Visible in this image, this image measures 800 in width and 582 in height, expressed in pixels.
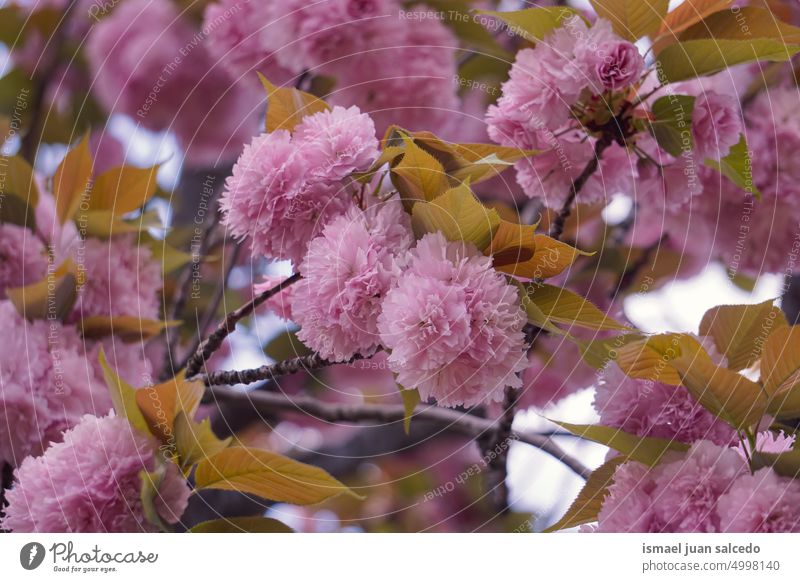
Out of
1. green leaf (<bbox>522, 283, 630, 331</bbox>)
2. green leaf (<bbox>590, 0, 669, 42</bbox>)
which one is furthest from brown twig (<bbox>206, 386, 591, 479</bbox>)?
green leaf (<bbox>590, 0, 669, 42</bbox>)

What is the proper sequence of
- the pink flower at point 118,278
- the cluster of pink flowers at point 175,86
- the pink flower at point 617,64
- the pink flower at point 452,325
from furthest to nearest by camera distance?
the cluster of pink flowers at point 175,86
the pink flower at point 118,278
the pink flower at point 617,64
the pink flower at point 452,325

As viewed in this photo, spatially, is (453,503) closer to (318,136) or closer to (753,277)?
(753,277)

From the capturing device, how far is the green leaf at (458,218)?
0.36 metres

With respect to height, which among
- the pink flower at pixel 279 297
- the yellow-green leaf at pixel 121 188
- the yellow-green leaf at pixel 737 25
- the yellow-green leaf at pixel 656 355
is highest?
the yellow-green leaf at pixel 737 25

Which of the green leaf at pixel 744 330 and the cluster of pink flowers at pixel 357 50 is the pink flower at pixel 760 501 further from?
the cluster of pink flowers at pixel 357 50

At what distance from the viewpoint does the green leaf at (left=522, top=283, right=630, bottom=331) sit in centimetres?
38

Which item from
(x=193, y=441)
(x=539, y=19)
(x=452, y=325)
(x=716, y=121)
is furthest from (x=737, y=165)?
(x=193, y=441)

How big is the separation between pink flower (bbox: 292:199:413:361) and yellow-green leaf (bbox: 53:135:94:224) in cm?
27

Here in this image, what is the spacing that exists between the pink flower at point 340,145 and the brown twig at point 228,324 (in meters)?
0.06

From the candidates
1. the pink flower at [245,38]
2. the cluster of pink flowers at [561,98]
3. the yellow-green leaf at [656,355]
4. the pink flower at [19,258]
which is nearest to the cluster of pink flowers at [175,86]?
the pink flower at [245,38]

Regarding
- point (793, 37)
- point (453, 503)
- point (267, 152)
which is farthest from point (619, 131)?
point (453, 503)

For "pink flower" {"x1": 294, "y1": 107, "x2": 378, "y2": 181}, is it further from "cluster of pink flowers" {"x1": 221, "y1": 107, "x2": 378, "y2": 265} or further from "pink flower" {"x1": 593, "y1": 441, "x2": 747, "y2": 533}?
"pink flower" {"x1": 593, "y1": 441, "x2": 747, "y2": 533}
